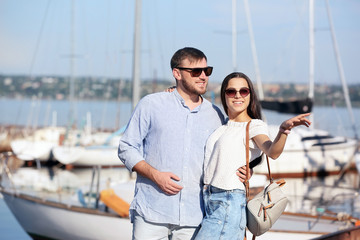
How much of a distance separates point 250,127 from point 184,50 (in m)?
0.69

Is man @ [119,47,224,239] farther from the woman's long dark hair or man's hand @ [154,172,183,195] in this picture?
the woman's long dark hair

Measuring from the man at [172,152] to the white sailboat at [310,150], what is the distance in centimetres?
2221

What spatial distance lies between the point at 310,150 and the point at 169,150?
25125 millimetres

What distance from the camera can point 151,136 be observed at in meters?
4.08

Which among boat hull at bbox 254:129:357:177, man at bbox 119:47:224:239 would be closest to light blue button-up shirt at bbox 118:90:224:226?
man at bbox 119:47:224:239

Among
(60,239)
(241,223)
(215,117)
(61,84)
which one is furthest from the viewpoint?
(61,84)

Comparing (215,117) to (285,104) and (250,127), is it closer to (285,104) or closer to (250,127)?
(250,127)

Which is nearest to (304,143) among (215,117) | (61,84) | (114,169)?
(114,169)

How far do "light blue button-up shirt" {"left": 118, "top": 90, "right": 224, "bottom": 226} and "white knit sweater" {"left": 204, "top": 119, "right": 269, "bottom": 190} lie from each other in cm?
13

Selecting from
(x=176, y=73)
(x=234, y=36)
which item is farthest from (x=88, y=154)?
(x=176, y=73)

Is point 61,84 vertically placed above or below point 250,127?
above

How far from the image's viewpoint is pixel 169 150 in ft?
13.2

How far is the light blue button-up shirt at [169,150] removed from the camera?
3.97 meters

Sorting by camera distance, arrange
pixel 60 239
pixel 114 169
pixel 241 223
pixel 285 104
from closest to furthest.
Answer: pixel 241 223 → pixel 60 239 → pixel 285 104 → pixel 114 169
